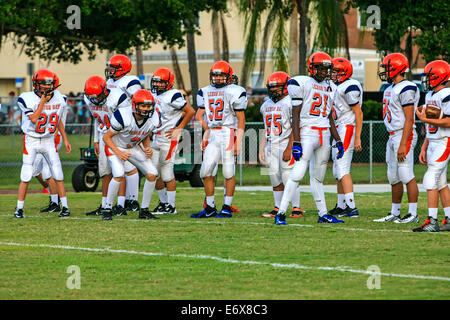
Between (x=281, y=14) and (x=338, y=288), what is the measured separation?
17720 mm

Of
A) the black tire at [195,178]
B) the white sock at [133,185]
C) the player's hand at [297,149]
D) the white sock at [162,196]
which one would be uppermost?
the player's hand at [297,149]

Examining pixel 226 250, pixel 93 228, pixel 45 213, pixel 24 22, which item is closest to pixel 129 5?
pixel 24 22

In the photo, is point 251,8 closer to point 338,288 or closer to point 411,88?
point 411,88

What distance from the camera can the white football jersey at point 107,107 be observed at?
11977 millimetres

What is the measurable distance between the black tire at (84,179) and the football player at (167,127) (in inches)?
217

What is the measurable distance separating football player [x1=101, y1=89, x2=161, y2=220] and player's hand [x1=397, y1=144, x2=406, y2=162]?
319 centimetres

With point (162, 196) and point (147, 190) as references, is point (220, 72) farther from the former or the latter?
point (162, 196)

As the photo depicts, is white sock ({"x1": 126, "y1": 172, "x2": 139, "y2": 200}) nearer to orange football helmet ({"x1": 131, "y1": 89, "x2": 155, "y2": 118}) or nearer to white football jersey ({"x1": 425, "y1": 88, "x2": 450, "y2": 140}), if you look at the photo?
orange football helmet ({"x1": 131, "y1": 89, "x2": 155, "y2": 118})

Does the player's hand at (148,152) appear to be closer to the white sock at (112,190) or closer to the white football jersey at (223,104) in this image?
the white sock at (112,190)

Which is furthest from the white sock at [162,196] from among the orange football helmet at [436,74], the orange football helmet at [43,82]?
the orange football helmet at [436,74]

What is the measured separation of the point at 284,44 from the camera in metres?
25.4

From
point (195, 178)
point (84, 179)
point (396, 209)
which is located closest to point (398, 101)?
point (396, 209)

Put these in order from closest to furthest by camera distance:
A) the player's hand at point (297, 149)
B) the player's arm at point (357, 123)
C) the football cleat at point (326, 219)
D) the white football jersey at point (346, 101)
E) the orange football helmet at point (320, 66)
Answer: the player's hand at point (297, 149) < the orange football helmet at point (320, 66) < the football cleat at point (326, 219) < the player's arm at point (357, 123) < the white football jersey at point (346, 101)

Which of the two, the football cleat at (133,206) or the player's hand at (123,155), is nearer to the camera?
the player's hand at (123,155)
